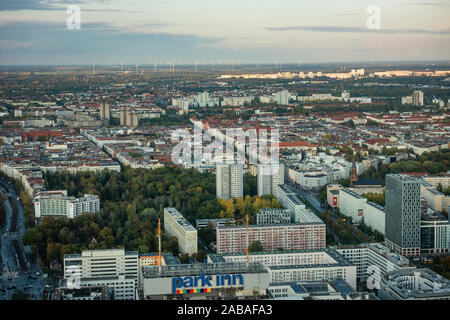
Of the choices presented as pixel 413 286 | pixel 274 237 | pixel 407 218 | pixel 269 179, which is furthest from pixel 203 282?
pixel 269 179

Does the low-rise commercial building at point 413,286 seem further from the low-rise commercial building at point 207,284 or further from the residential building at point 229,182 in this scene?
the residential building at point 229,182

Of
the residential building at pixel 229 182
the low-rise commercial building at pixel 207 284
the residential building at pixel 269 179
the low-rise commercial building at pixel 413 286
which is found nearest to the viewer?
the low-rise commercial building at pixel 207 284

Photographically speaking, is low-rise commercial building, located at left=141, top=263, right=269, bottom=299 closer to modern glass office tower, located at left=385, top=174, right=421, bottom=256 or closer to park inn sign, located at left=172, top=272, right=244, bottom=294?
park inn sign, located at left=172, top=272, right=244, bottom=294

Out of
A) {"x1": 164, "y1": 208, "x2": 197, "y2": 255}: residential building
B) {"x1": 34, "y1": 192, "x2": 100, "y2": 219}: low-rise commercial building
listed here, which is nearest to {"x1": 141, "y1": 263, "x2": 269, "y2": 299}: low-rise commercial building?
{"x1": 164, "y1": 208, "x2": 197, "y2": 255}: residential building

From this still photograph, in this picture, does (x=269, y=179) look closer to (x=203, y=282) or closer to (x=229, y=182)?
(x=229, y=182)

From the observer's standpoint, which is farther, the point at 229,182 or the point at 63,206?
the point at 229,182

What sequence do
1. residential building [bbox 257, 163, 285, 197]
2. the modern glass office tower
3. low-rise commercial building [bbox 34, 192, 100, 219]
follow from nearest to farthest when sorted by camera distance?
the modern glass office tower
low-rise commercial building [bbox 34, 192, 100, 219]
residential building [bbox 257, 163, 285, 197]

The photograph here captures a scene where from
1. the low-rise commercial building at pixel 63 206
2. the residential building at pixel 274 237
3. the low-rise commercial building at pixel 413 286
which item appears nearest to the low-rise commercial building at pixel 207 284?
the low-rise commercial building at pixel 413 286

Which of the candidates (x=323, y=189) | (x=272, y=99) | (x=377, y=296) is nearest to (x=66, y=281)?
(x=377, y=296)
